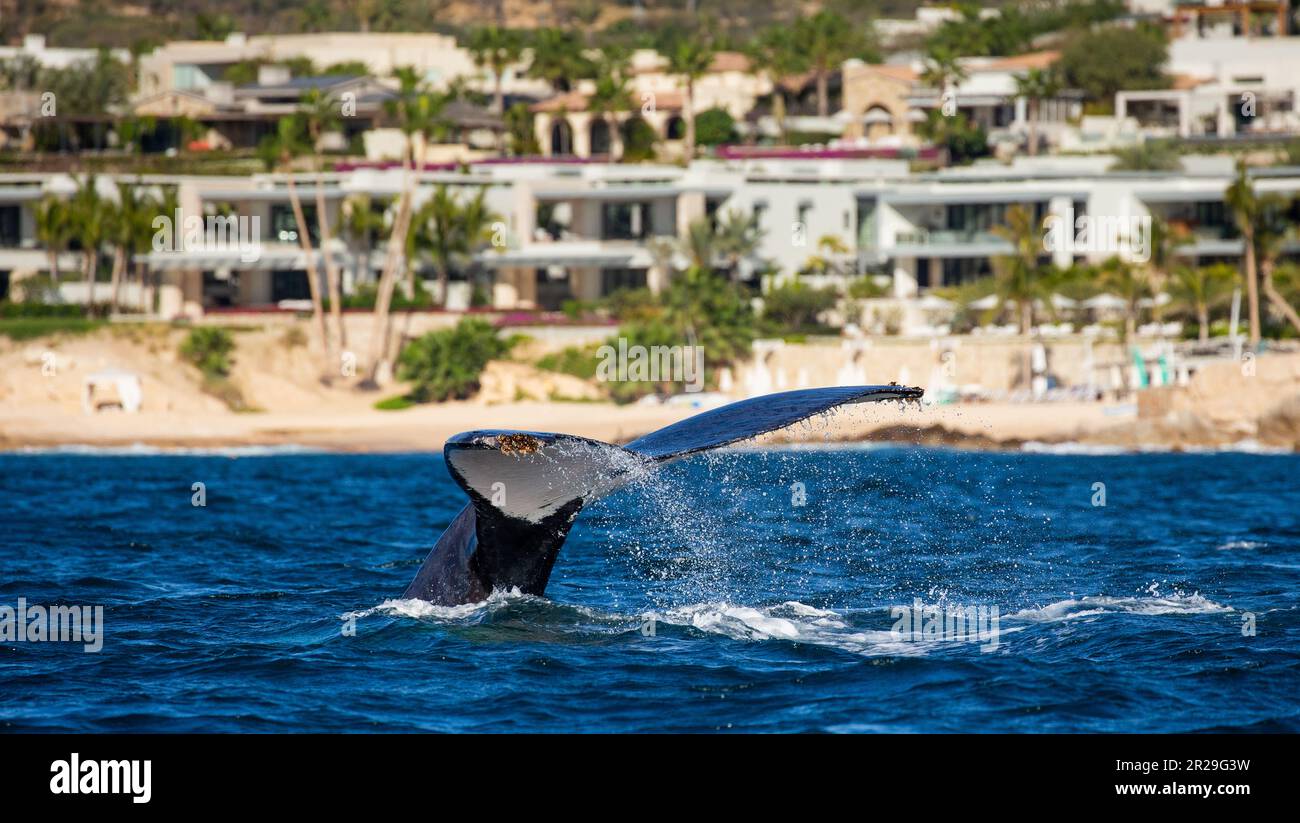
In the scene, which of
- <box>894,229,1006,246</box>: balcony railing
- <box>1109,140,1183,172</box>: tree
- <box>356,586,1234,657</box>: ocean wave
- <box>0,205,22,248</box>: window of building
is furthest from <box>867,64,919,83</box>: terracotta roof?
<box>356,586,1234,657</box>: ocean wave

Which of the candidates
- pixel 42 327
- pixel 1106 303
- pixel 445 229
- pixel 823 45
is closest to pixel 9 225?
pixel 42 327

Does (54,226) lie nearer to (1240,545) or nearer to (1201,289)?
(1201,289)

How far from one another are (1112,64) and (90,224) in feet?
208

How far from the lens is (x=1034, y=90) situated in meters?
102

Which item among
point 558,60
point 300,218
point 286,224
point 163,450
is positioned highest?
point 558,60

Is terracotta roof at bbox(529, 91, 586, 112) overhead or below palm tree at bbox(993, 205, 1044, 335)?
overhead

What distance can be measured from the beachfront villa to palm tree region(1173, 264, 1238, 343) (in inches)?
220

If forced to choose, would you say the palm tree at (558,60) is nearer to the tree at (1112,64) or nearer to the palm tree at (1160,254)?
the tree at (1112,64)

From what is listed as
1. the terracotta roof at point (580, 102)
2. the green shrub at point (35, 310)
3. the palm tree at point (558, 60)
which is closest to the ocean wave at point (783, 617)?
the green shrub at point (35, 310)

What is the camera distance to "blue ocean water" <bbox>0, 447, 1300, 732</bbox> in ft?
56.5

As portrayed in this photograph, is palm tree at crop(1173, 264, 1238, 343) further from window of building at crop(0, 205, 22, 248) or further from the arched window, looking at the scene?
the arched window
